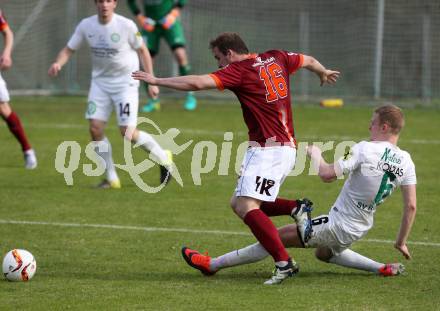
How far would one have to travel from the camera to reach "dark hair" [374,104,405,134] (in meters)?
6.84

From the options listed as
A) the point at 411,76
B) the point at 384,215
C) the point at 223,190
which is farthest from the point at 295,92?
the point at 384,215

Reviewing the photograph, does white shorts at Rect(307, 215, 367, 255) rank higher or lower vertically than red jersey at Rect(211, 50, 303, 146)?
lower

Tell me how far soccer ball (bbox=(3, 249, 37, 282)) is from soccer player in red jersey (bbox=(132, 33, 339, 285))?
1.17 m

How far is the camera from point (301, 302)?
6488 millimetres

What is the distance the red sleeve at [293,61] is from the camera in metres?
7.68

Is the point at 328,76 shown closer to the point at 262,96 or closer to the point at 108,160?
the point at 262,96

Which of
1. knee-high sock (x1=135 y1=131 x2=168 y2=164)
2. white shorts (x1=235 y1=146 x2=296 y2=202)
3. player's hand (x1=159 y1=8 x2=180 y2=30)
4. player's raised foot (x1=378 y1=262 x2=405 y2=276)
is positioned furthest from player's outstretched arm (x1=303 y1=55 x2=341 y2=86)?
player's hand (x1=159 y1=8 x2=180 y2=30)

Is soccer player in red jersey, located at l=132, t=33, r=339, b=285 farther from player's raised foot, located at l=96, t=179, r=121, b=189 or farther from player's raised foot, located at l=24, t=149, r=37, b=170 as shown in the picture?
player's raised foot, located at l=24, t=149, r=37, b=170

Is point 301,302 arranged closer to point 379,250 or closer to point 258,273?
point 258,273

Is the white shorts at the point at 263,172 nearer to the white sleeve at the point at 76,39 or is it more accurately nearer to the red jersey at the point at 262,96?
the red jersey at the point at 262,96

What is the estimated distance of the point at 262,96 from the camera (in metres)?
7.29

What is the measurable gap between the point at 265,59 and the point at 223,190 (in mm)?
4119

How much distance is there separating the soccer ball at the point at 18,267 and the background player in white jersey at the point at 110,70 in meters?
4.25

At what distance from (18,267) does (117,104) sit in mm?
4478
